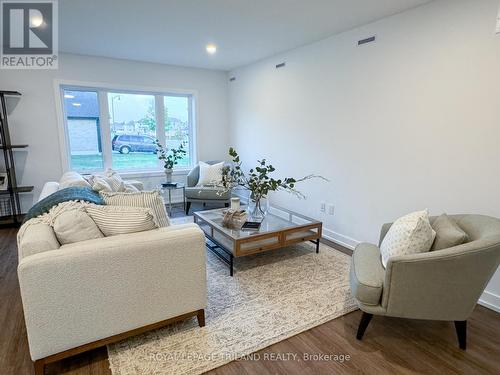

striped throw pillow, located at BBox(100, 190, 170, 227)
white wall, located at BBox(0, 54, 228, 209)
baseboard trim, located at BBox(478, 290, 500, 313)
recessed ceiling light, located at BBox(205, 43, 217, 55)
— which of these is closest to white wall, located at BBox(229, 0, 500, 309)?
baseboard trim, located at BBox(478, 290, 500, 313)

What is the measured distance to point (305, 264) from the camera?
2.96 m

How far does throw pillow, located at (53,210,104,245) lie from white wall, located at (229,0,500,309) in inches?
107

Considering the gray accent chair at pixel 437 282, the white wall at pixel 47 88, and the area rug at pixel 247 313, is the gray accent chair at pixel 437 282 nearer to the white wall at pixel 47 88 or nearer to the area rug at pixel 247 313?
the area rug at pixel 247 313

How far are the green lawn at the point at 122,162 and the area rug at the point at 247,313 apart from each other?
272cm

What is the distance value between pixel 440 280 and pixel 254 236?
1.49 metres

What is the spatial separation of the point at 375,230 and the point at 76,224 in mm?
2817

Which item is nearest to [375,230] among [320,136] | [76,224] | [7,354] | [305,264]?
[305,264]

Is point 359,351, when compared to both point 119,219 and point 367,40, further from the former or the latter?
point 367,40

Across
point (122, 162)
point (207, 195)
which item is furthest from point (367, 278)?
point (122, 162)

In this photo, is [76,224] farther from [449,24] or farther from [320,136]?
[449,24]

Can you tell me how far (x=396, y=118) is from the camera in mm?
2846

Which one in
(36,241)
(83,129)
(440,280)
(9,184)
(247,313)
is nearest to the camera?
(36,241)

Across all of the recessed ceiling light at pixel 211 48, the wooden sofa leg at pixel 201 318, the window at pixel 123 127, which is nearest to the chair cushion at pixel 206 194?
the window at pixel 123 127

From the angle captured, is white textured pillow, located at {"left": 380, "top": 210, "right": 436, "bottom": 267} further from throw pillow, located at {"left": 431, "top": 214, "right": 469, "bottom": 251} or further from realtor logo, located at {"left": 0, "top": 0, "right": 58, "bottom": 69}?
realtor logo, located at {"left": 0, "top": 0, "right": 58, "bottom": 69}
